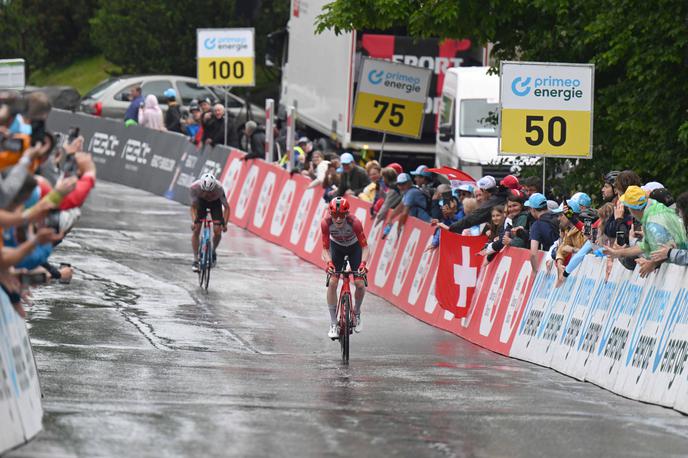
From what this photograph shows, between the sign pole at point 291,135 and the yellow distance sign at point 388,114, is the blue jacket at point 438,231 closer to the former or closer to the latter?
the yellow distance sign at point 388,114

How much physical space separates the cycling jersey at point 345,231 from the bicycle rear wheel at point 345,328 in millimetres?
1155

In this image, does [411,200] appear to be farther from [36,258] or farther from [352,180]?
[36,258]

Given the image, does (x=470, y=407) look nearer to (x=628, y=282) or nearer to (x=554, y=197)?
(x=628, y=282)

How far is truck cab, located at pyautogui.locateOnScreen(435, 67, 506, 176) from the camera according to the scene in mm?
29516

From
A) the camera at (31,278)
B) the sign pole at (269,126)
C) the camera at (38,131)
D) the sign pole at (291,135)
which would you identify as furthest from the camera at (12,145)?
the sign pole at (269,126)

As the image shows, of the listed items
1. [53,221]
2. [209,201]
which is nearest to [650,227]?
[53,221]

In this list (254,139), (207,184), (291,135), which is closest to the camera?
(207,184)

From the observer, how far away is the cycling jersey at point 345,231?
60.8ft

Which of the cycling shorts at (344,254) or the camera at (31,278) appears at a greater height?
the camera at (31,278)

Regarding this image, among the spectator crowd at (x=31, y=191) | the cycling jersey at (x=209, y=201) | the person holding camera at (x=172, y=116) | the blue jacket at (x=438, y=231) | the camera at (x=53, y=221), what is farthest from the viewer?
the person holding camera at (x=172, y=116)

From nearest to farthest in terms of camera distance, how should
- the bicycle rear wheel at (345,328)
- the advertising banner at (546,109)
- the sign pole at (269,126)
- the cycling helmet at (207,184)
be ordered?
1. the bicycle rear wheel at (345,328)
2. the advertising banner at (546,109)
3. the cycling helmet at (207,184)
4. the sign pole at (269,126)

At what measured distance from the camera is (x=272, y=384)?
15125mm

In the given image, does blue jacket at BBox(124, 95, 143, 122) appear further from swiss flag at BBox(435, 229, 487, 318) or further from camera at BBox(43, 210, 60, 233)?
A: camera at BBox(43, 210, 60, 233)

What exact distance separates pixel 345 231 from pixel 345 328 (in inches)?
64.7
